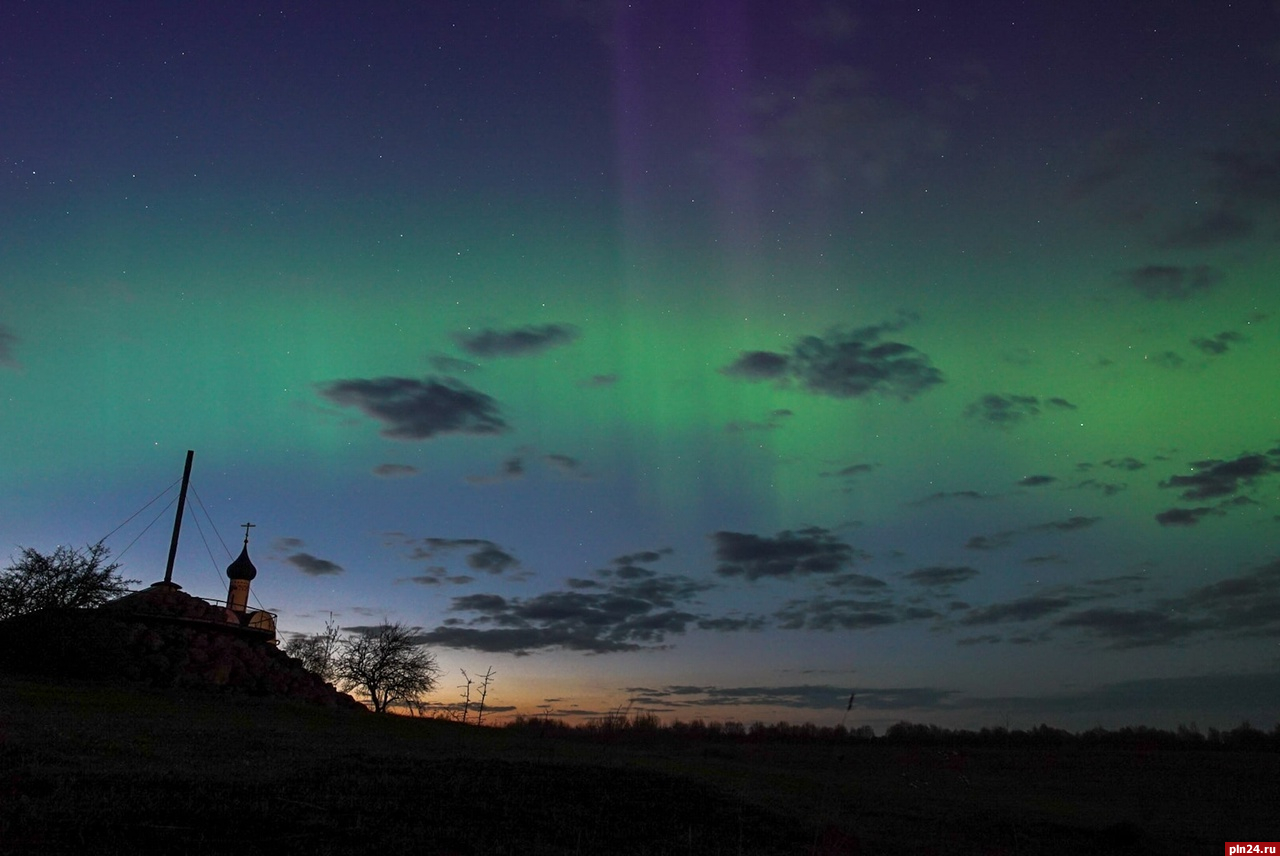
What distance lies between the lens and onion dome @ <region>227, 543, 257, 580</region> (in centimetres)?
6097

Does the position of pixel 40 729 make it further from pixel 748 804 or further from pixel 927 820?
pixel 927 820

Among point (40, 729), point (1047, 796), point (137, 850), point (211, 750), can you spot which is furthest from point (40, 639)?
point (1047, 796)

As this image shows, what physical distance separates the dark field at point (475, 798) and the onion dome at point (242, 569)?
2034cm

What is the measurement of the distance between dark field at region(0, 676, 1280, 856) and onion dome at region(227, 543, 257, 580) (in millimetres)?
20337

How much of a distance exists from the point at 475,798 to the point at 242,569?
4710cm

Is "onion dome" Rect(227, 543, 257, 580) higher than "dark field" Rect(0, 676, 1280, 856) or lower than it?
higher

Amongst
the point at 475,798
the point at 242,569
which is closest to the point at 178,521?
the point at 242,569

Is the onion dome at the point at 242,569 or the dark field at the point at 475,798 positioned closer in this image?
the dark field at the point at 475,798

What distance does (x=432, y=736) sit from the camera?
40344 mm

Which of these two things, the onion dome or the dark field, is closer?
the dark field

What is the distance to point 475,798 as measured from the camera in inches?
793

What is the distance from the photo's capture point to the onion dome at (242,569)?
61.0 m

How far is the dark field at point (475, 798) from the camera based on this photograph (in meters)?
15.5

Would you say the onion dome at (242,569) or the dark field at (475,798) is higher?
the onion dome at (242,569)
